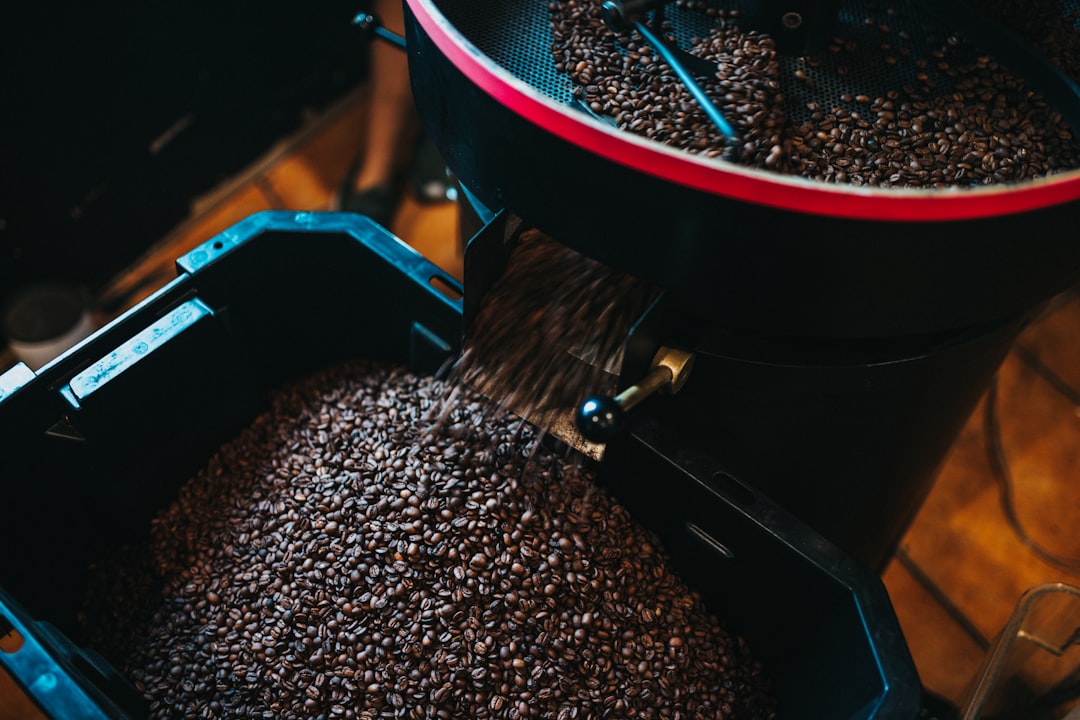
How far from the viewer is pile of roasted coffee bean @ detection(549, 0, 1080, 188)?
3.03 ft

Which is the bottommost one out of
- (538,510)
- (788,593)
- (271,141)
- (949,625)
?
(949,625)

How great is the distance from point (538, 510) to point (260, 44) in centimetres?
138

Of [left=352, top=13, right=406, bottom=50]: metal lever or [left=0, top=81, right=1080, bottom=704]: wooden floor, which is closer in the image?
[left=352, top=13, right=406, bottom=50]: metal lever

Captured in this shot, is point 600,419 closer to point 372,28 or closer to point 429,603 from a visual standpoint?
point 429,603

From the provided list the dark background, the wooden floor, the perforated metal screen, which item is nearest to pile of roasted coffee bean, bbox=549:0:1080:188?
the perforated metal screen

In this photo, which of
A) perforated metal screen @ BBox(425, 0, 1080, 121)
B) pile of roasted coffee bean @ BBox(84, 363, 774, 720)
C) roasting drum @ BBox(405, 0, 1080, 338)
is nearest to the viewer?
roasting drum @ BBox(405, 0, 1080, 338)

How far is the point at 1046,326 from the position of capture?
196 centimetres

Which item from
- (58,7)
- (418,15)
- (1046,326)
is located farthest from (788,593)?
(58,7)

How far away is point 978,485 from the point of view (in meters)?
1.74

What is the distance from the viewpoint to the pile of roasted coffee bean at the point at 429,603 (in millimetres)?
1122

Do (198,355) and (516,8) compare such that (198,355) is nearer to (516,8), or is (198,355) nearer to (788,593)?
(516,8)

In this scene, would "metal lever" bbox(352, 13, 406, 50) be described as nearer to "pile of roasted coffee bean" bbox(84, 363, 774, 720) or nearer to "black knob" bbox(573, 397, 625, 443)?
"pile of roasted coffee bean" bbox(84, 363, 774, 720)

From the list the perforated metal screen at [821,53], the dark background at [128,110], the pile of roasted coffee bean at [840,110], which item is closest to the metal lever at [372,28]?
the perforated metal screen at [821,53]

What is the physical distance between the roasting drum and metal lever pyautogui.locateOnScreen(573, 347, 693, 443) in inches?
2.7
